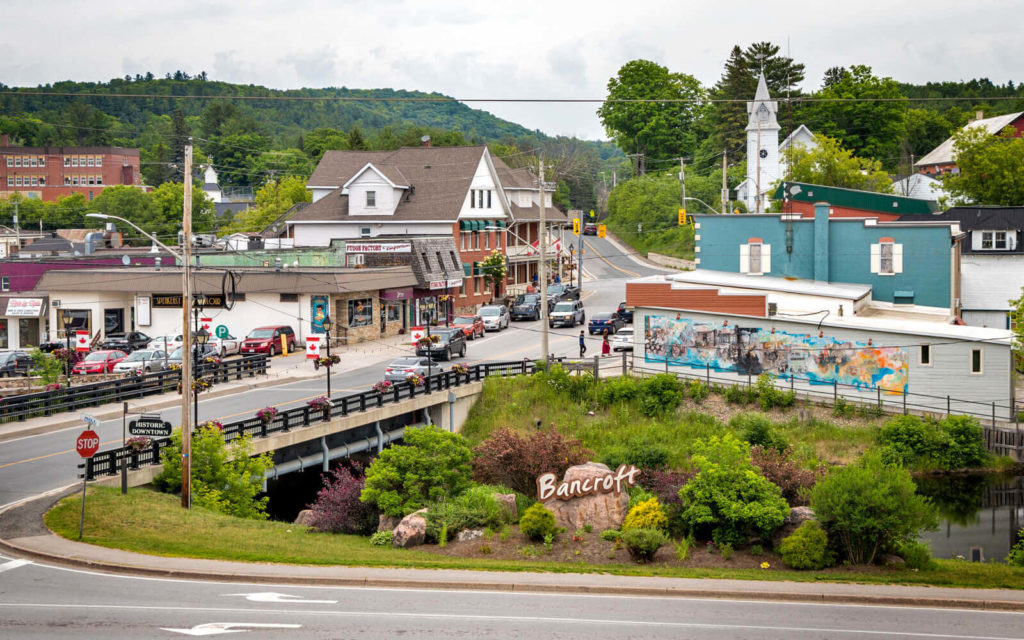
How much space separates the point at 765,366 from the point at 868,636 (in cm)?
3001

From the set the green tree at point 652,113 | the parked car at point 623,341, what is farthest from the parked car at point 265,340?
the green tree at point 652,113

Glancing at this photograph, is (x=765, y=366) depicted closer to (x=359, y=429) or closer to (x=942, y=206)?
(x=359, y=429)

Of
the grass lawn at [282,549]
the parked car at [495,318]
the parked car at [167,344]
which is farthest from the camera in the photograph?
the parked car at [495,318]

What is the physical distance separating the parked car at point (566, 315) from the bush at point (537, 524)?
3904cm

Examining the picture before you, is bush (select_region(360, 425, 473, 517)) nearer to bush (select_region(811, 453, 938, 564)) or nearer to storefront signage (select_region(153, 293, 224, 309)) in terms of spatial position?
bush (select_region(811, 453, 938, 564))

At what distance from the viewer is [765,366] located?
46.8 meters

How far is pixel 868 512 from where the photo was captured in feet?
79.6

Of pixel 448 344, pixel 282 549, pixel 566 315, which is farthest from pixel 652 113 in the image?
pixel 282 549

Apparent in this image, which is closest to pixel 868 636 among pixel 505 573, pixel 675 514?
pixel 505 573

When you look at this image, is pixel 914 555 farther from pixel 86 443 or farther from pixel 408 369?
pixel 408 369

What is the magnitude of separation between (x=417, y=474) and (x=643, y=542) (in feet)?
24.7

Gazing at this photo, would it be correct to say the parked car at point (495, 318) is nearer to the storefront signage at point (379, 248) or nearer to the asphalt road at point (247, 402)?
the asphalt road at point (247, 402)

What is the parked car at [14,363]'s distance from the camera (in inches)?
2017

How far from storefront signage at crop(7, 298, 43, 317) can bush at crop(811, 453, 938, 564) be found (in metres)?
52.2
